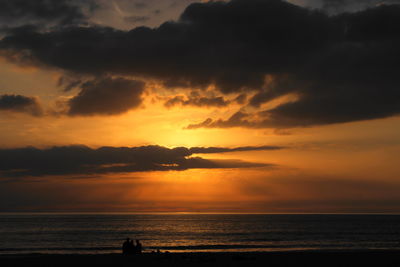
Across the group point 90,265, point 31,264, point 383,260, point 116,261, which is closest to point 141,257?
point 116,261

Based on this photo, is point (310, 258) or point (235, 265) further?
point (310, 258)

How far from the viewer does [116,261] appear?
3584 cm

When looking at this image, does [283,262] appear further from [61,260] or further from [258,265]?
[61,260]

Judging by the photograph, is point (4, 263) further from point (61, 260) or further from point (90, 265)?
point (90, 265)

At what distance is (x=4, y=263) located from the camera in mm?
35188

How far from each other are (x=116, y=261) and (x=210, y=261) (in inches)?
314

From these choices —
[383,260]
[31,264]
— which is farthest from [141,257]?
[383,260]

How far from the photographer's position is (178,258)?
36.1 m

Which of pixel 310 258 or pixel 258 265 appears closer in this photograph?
pixel 258 265

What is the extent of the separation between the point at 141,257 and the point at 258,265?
37.3 feet

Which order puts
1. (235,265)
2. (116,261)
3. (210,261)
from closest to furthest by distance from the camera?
(235,265) → (210,261) → (116,261)

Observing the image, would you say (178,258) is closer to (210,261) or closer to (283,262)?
(210,261)

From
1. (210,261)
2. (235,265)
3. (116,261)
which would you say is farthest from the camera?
(116,261)

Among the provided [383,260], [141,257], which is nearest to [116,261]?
[141,257]
